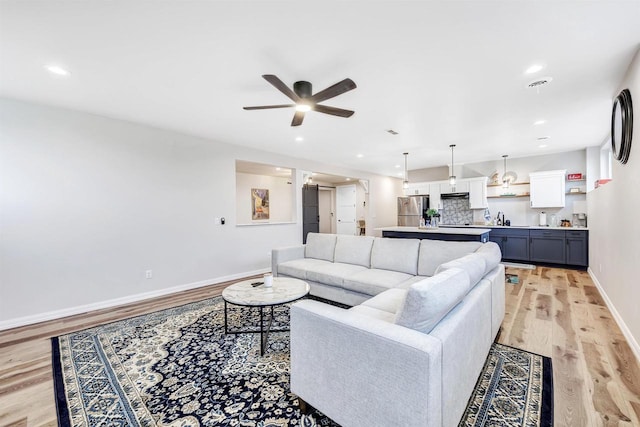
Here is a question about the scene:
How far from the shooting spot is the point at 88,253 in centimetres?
337

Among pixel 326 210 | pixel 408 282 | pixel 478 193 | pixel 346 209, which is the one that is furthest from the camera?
pixel 326 210

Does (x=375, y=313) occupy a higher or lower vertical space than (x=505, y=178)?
lower

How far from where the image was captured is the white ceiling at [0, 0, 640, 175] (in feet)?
5.64

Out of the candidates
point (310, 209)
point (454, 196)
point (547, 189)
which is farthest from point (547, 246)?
point (310, 209)

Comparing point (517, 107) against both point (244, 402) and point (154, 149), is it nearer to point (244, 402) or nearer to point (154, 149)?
point (244, 402)

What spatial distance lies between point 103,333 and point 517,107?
527 centimetres

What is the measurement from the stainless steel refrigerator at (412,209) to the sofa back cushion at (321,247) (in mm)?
4545

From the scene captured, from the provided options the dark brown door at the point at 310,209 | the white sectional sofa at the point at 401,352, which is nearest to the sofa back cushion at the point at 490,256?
the white sectional sofa at the point at 401,352

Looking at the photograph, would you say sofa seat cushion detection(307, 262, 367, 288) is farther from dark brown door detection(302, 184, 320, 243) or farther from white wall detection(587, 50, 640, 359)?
dark brown door detection(302, 184, 320, 243)

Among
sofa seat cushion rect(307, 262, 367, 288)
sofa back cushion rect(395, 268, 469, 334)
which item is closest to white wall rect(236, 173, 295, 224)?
sofa seat cushion rect(307, 262, 367, 288)

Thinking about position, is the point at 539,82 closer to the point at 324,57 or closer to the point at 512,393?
the point at 324,57

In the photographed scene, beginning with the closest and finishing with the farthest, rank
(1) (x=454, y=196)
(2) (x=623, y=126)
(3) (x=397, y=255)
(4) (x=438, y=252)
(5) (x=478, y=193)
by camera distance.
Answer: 1. (2) (x=623, y=126)
2. (4) (x=438, y=252)
3. (3) (x=397, y=255)
4. (5) (x=478, y=193)
5. (1) (x=454, y=196)

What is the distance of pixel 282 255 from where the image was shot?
3.91m

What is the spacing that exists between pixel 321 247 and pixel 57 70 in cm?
340
